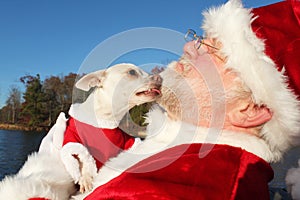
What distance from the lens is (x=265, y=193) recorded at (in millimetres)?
1057

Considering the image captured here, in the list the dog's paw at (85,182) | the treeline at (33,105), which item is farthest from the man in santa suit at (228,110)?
the treeline at (33,105)

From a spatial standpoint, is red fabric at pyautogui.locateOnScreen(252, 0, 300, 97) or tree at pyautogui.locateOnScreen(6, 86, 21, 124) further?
tree at pyautogui.locateOnScreen(6, 86, 21, 124)

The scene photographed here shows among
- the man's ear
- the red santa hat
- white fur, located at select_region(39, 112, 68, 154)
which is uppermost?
the red santa hat

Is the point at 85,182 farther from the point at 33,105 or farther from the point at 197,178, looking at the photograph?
the point at 33,105

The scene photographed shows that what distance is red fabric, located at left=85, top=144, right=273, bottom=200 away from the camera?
3.03 feet

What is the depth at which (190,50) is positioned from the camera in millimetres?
1424

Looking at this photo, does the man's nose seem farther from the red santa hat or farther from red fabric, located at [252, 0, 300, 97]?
red fabric, located at [252, 0, 300, 97]

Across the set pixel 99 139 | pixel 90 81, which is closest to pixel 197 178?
pixel 99 139

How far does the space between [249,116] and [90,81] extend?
5.31 ft

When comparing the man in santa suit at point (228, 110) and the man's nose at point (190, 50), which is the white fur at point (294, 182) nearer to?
the man in santa suit at point (228, 110)

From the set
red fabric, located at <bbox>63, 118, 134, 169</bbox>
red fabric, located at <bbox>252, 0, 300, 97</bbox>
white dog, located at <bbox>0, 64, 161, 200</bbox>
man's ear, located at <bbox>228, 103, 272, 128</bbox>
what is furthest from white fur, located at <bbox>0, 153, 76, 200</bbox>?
red fabric, located at <bbox>252, 0, 300, 97</bbox>

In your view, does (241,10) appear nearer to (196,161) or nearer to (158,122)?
(158,122)

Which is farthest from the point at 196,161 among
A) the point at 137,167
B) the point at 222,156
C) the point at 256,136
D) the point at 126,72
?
the point at 126,72

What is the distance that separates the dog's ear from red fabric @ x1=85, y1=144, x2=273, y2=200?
1489 millimetres
